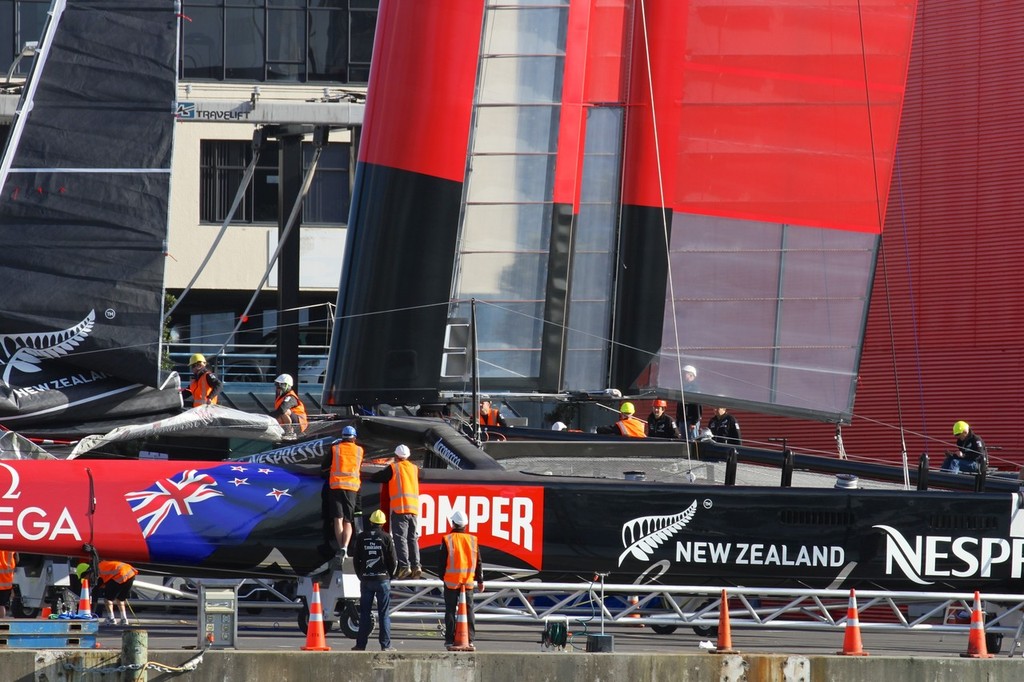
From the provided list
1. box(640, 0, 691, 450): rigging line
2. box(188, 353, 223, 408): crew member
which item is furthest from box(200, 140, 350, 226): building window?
box(640, 0, 691, 450): rigging line

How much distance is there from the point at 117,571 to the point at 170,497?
850mm

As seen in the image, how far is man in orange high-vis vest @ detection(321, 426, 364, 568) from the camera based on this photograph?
14516 mm

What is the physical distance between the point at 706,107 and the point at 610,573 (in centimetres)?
626

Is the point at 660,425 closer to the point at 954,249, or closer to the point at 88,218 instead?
the point at 88,218

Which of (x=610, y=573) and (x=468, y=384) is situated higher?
(x=468, y=384)

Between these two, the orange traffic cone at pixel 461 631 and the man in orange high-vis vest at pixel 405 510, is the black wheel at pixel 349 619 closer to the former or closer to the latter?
the man in orange high-vis vest at pixel 405 510

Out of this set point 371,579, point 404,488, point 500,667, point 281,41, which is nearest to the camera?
point 500,667

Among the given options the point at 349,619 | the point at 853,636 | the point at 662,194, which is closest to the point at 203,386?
the point at 349,619

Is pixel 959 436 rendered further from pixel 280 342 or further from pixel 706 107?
pixel 280 342

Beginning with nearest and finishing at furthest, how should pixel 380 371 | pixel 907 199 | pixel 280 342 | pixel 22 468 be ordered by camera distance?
pixel 22 468, pixel 380 371, pixel 907 199, pixel 280 342

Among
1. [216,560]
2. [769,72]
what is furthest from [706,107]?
[216,560]

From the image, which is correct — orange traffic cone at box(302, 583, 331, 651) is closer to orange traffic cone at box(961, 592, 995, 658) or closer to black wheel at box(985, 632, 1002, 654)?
orange traffic cone at box(961, 592, 995, 658)

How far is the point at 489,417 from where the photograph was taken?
2064 centimetres

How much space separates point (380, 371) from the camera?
699 inches
